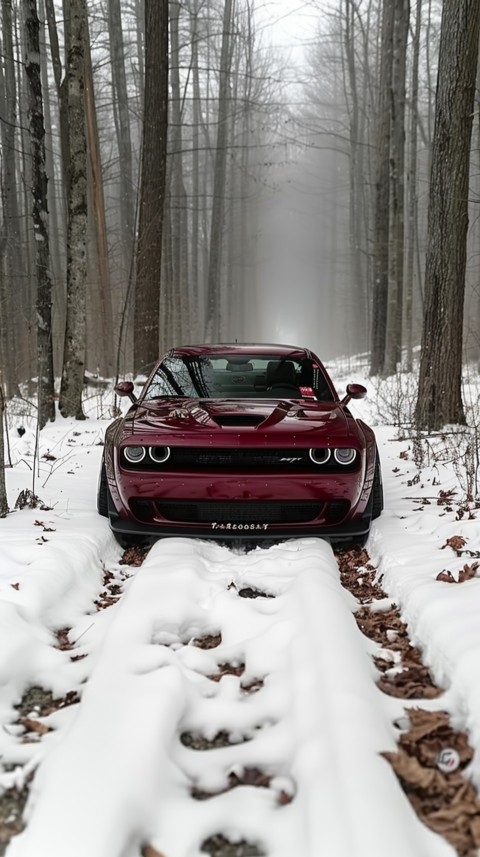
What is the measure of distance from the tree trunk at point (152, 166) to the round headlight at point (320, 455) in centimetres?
766

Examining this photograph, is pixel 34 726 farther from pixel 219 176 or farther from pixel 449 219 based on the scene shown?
pixel 219 176

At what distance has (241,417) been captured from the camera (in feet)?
12.7

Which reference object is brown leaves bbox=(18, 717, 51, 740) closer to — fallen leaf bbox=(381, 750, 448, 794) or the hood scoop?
fallen leaf bbox=(381, 750, 448, 794)

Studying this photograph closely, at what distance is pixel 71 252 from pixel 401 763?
861 centimetres

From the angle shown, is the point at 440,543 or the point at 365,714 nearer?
the point at 365,714

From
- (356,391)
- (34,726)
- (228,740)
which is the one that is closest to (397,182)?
(356,391)

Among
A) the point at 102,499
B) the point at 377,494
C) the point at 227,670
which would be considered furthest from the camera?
the point at 102,499

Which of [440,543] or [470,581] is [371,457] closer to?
[440,543]

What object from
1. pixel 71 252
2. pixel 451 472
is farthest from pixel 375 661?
pixel 71 252

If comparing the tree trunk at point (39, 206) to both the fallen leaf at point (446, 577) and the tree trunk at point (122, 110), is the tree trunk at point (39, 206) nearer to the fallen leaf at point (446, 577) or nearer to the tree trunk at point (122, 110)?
the fallen leaf at point (446, 577)

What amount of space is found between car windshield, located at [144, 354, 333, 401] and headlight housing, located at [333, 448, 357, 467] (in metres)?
1.15

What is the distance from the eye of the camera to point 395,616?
291 cm

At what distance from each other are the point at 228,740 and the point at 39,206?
8495mm

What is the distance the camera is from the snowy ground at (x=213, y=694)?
153cm
